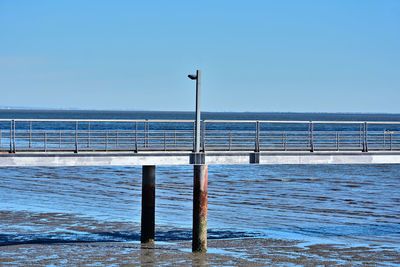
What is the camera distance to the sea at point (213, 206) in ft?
81.3

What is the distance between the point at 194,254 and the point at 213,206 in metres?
12.0

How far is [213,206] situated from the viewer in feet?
108

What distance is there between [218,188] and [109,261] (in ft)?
73.6

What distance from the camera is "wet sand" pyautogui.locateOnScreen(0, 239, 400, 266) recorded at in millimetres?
20156

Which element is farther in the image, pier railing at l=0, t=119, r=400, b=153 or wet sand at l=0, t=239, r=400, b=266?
pier railing at l=0, t=119, r=400, b=153

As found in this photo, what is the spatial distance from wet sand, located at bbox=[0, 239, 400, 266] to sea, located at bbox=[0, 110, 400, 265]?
0.81 meters

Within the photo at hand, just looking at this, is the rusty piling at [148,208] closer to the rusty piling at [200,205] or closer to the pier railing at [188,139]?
the pier railing at [188,139]

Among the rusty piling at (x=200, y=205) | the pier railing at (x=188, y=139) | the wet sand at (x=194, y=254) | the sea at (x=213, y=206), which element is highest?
the pier railing at (x=188, y=139)

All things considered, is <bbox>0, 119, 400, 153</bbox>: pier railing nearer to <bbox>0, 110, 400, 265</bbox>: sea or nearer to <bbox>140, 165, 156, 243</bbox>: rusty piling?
<bbox>140, 165, 156, 243</bbox>: rusty piling

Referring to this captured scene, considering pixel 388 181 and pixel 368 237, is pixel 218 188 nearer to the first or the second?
pixel 388 181

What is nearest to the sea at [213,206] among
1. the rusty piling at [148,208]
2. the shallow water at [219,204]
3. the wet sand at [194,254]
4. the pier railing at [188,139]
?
the shallow water at [219,204]

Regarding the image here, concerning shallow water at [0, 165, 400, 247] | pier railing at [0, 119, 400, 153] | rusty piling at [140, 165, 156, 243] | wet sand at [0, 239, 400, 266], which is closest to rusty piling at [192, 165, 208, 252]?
wet sand at [0, 239, 400, 266]

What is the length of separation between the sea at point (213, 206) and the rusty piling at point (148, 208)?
3.13 ft

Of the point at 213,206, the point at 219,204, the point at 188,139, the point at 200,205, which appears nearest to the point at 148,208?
the point at 200,205
